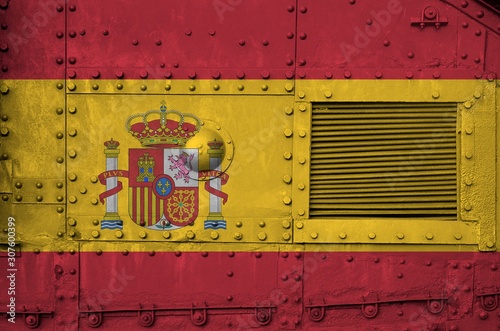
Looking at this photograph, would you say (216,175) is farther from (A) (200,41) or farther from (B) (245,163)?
(A) (200,41)

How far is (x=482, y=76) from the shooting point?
4.83 metres

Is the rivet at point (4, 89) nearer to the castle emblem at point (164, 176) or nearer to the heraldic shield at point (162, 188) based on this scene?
the castle emblem at point (164, 176)

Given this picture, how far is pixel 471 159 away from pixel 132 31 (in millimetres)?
2501

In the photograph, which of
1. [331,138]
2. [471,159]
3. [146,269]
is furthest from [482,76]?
[146,269]

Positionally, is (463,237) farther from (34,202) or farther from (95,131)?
(34,202)

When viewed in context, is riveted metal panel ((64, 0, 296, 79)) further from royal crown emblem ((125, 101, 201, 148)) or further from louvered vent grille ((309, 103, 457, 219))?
louvered vent grille ((309, 103, 457, 219))

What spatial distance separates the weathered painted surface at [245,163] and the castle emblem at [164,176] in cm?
1

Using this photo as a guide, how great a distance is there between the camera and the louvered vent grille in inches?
193

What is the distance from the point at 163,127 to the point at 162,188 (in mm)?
421

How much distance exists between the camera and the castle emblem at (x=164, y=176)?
16.0ft

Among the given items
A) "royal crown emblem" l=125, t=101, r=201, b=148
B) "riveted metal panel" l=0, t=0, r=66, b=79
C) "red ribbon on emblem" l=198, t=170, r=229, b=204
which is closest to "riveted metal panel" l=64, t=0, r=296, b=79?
"riveted metal panel" l=0, t=0, r=66, b=79

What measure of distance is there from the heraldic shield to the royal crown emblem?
63mm

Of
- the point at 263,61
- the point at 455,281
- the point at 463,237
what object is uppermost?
the point at 263,61

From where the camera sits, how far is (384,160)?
193 inches
